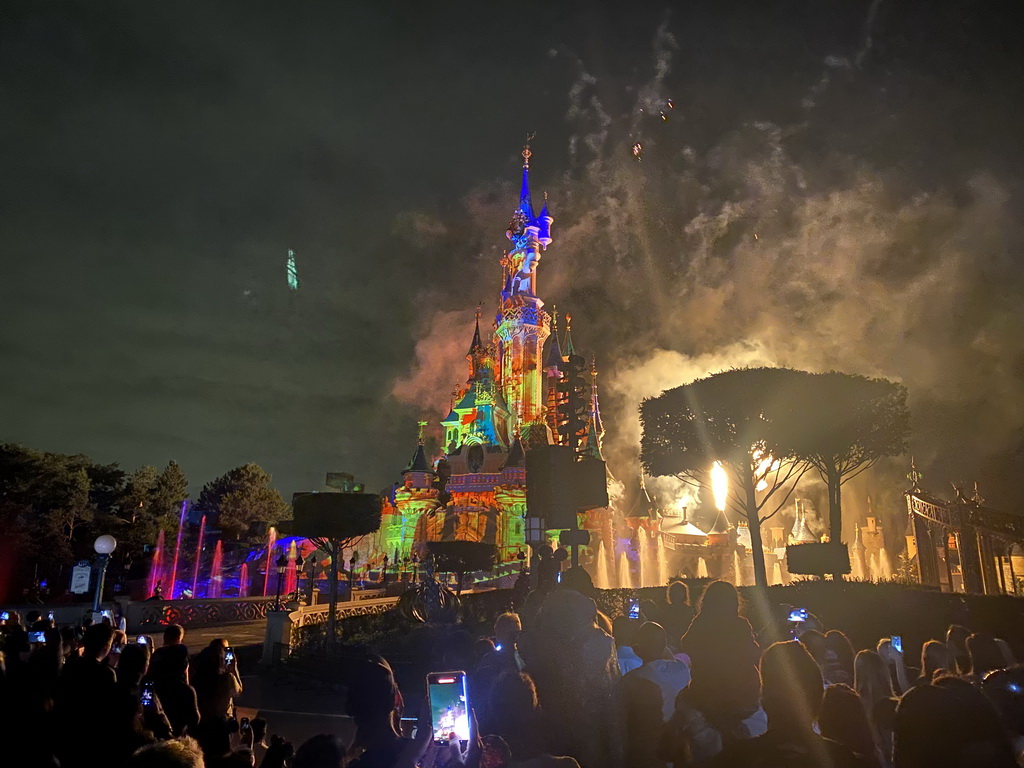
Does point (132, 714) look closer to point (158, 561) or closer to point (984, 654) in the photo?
point (984, 654)

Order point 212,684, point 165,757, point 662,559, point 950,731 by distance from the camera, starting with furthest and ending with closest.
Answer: point 662,559, point 212,684, point 165,757, point 950,731

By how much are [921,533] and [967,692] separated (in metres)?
26.4

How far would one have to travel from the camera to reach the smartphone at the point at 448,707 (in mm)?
3743

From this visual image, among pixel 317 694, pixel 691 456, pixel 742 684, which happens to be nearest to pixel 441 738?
pixel 742 684

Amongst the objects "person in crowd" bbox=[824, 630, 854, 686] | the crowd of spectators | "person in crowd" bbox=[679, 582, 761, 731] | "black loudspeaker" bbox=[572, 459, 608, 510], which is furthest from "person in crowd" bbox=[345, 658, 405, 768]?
"black loudspeaker" bbox=[572, 459, 608, 510]

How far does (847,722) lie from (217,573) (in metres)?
60.3

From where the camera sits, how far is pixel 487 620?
1941 cm

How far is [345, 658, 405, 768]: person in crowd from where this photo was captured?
3619mm

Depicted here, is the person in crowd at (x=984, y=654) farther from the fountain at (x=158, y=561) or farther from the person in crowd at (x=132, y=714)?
the fountain at (x=158, y=561)

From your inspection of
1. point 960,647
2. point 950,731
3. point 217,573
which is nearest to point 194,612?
point 960,647

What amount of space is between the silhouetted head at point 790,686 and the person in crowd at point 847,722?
0.09m

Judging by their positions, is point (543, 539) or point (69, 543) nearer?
point (543, 539)

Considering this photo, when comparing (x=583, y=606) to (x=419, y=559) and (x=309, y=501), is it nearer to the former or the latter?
(x=309, y=501)

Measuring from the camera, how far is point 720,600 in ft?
16.0
